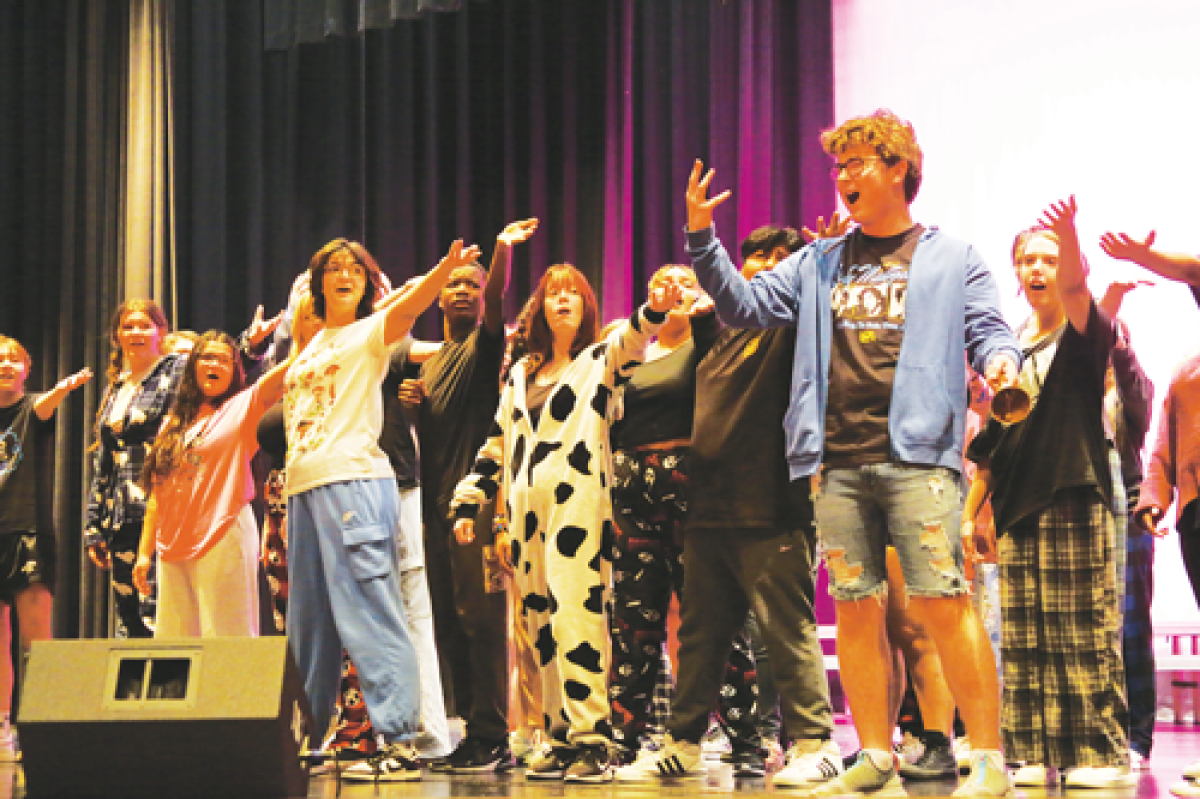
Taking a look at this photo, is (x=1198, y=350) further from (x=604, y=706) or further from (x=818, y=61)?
(x=818, y=61)

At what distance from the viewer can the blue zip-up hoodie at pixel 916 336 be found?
268 centimetres

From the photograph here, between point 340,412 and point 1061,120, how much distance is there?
3.65 m

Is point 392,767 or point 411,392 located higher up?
point 411,392

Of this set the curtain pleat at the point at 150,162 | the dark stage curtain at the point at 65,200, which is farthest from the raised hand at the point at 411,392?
the dark stage curtain at the point at 65,200

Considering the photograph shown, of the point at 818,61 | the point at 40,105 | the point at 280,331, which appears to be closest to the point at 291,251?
the point at 40,105

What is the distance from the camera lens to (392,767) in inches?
137

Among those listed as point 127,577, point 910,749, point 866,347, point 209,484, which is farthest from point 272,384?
point 910,749

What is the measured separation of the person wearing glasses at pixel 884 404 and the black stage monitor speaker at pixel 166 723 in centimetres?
118

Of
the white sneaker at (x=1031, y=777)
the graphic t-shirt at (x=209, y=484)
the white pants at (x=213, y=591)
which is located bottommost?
the white sneaker at (x=1031, y=777)

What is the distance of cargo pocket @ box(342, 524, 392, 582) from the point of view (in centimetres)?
328

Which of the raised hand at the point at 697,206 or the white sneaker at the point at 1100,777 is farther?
the white sneaker at the point at 1100,777

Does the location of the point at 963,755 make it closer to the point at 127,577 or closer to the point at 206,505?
the point at 206,505

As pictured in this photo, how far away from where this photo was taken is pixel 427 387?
408cm

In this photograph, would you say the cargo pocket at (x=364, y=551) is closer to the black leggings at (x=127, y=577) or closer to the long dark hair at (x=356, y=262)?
the long dark hair at (x=356, y=262)
